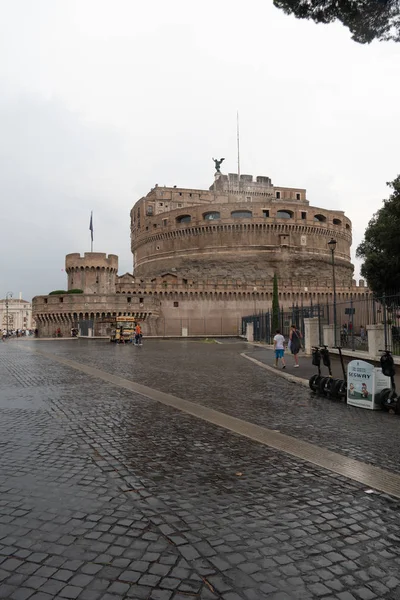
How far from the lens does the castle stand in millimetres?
48344

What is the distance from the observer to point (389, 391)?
7.52m

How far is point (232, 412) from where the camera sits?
7102 millimetres

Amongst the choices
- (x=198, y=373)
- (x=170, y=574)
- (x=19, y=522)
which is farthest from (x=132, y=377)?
(x=170, y=574)

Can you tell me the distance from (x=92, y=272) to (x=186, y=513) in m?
52.3

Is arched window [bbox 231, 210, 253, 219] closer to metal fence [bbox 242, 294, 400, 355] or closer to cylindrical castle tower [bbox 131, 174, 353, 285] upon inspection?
cylindrical castle tower [bbox 131, 174, 353, 285]

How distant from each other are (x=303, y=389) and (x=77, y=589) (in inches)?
327

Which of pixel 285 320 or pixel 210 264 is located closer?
pixel 285 320

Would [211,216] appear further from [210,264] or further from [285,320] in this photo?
[285,320]

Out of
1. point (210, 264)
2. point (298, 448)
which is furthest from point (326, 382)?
point (210, 264)

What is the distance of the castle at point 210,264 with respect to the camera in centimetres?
4834

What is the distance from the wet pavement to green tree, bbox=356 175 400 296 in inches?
845

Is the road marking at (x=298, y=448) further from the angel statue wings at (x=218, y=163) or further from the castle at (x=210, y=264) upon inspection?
the angel statue wings at (x=218, y=163)

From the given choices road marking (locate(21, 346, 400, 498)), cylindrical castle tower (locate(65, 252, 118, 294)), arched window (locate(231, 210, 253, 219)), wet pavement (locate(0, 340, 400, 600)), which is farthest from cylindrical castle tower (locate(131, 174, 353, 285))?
wet pavement (locate(0, 340, 400, 600))

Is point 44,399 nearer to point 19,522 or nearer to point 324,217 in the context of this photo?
point 19,522
